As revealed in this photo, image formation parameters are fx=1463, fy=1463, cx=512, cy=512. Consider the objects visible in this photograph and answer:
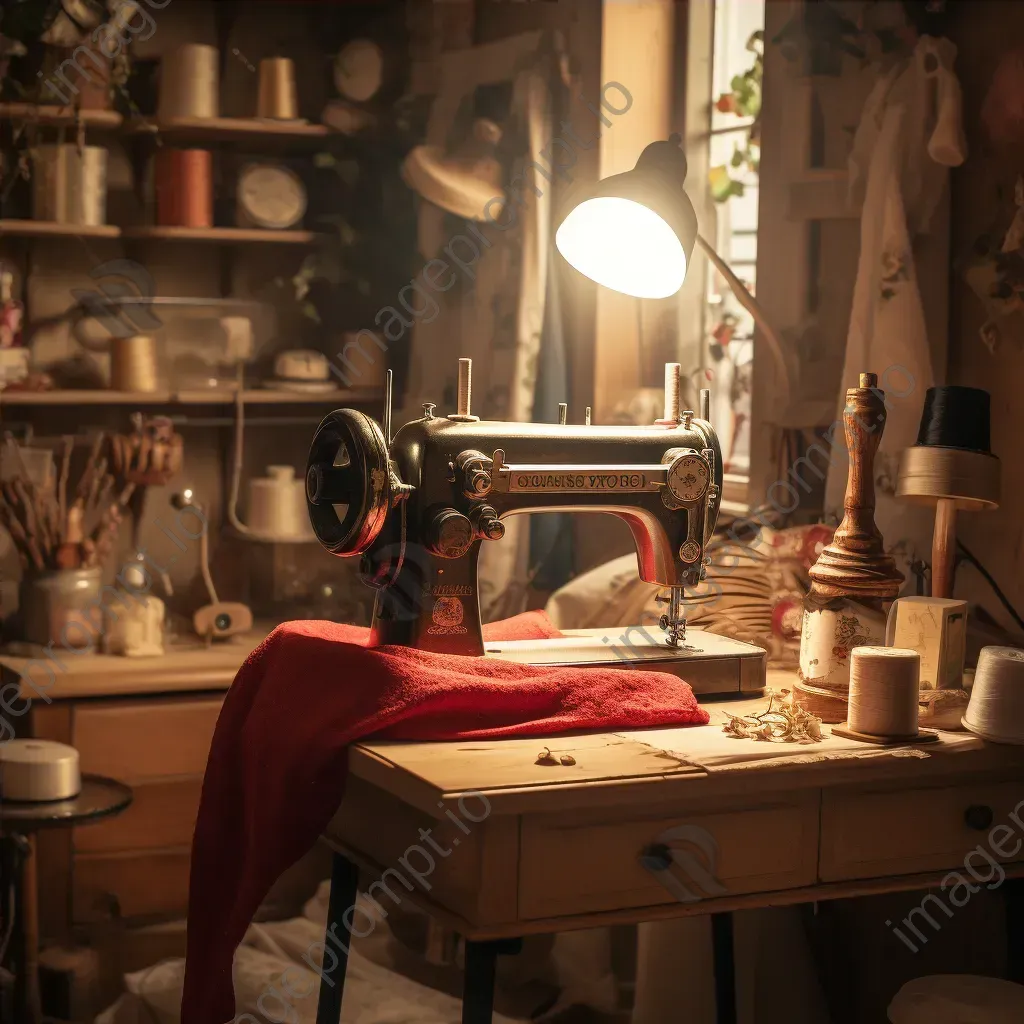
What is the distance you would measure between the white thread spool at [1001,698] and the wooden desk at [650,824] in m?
0.02

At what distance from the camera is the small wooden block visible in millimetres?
1760

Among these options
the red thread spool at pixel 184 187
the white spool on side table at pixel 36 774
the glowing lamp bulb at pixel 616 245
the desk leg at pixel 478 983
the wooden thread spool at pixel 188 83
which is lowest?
the white spool on side table at pixel 36 774

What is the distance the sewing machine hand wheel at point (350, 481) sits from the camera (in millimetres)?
1804

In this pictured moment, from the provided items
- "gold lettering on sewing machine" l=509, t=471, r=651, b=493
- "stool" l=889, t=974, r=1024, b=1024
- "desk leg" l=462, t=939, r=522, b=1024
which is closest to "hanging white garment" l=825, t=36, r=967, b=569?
"gold lettering on sewing machine" l=509, t=471, r=651, b=493

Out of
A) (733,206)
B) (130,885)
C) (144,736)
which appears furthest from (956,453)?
(130,885)

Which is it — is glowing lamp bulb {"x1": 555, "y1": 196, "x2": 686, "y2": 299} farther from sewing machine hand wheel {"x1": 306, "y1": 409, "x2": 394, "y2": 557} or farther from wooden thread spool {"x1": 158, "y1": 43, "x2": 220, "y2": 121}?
wooden thread spool {"x1": 158, "y1": 43, "x2": 220, "y2": 121}

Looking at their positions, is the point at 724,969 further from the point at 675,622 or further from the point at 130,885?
the point at 130,885

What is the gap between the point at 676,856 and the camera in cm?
163

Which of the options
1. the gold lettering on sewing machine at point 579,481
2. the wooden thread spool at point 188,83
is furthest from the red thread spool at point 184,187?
the gold lettering on sewing machine at point 579,481

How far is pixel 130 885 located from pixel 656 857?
2.05m

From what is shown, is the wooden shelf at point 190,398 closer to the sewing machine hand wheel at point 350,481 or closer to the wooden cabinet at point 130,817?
the wooden cabinet at point 130,817

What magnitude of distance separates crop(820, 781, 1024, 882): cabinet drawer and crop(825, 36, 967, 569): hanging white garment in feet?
2.56

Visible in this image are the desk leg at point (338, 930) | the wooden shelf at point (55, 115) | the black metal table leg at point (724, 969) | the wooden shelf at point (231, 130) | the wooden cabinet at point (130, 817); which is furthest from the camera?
the wooden shelf at point (231, 130)

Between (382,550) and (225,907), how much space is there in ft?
1.61
